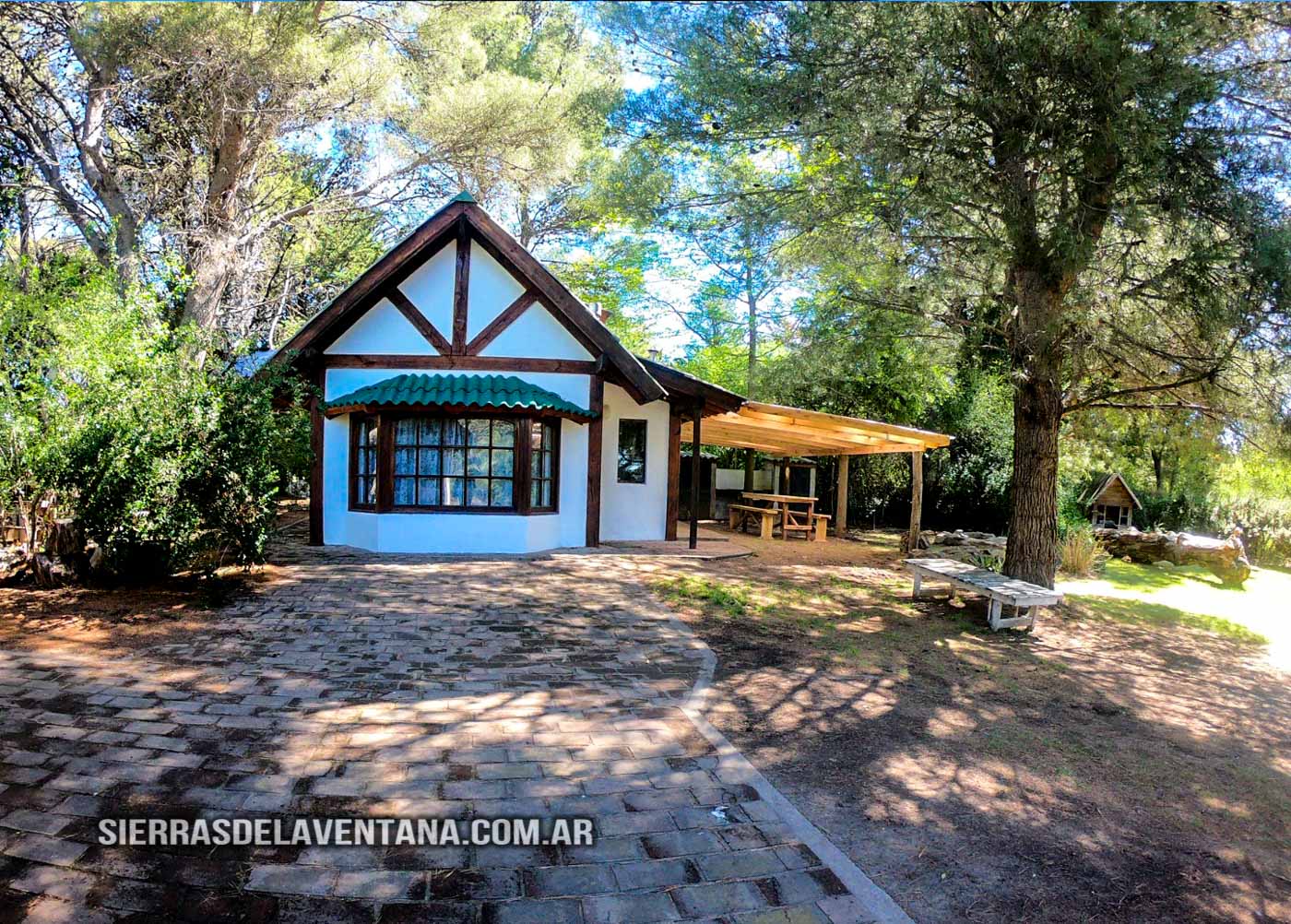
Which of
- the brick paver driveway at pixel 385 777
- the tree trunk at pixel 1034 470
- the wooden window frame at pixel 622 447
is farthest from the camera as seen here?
the wooden window frame at pixel 622 447

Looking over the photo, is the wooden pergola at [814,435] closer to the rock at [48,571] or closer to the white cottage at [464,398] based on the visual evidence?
the white cottage at [464,398]

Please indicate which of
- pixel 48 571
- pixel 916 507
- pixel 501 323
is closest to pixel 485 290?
pixel 501 323

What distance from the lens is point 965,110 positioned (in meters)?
6.63

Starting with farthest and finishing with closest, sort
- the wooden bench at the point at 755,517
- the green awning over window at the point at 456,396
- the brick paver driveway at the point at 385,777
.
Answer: the wooden bench at the point at 755,517 < the green awning over window at the point at 456,396 < the brick paver driveway at the point at 385,777

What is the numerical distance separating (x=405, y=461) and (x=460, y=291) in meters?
2.64

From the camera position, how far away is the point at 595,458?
440 inches

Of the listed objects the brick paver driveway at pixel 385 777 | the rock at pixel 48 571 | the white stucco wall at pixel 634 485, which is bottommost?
the brick paver driveway at pixel 385 777

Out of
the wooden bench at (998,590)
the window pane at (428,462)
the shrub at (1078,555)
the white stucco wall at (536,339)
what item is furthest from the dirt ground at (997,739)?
the shrub at (1078,555)

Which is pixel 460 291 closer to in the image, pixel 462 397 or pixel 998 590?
pixel 462 397

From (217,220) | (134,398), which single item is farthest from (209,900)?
(217,220)

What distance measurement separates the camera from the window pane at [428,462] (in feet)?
33.8

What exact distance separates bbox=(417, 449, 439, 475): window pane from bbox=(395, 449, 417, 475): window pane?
7cm

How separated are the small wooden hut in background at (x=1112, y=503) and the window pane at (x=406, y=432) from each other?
1711 cm

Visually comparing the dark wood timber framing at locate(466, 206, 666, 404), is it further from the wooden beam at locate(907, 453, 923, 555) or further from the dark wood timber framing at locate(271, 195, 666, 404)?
the wooden beam at locate(907, 453, 923, 555)
